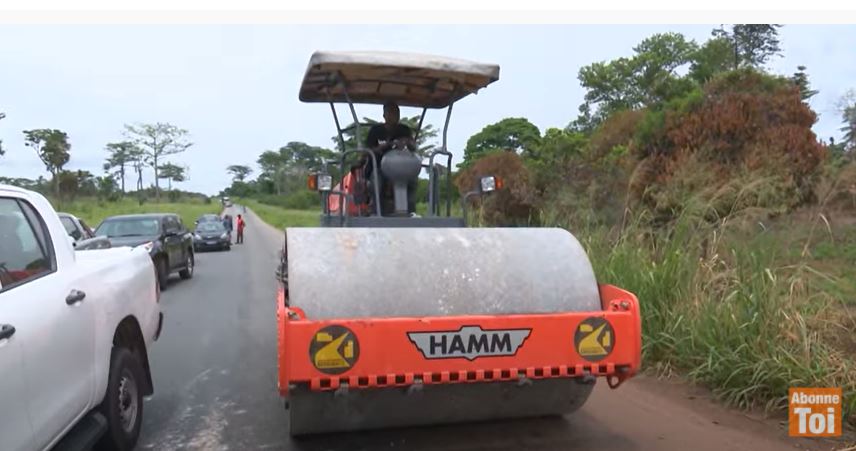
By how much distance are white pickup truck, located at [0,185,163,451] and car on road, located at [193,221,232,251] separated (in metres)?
21.8

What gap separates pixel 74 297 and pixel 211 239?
76.3 feet

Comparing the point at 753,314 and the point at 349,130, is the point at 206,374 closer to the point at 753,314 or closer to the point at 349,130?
the point at 349,130

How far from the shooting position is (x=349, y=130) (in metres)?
6.55

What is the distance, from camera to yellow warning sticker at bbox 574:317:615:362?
12.7 feet

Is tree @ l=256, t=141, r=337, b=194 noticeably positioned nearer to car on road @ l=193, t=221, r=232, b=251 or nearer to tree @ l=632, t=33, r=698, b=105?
tree @ l=632, t=33, r=698, b=105

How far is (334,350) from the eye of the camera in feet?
11.7

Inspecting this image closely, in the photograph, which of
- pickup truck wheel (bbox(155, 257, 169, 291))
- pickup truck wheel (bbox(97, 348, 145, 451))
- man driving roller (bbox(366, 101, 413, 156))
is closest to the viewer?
pickup truck wheel (bbox(97, 348, 145, 451))

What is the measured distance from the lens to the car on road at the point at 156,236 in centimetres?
1345

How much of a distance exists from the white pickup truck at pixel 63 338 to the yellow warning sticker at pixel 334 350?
1.26m

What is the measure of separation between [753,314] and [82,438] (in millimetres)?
4911

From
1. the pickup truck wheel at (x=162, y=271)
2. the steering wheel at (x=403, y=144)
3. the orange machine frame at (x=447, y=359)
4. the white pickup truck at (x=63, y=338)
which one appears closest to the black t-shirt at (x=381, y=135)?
the steering wheel at (x=403, y=144)

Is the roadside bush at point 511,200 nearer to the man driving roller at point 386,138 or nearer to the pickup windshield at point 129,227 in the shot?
the man driving roller at point 386,138

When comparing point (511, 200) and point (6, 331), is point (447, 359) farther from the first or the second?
point (511, 200)

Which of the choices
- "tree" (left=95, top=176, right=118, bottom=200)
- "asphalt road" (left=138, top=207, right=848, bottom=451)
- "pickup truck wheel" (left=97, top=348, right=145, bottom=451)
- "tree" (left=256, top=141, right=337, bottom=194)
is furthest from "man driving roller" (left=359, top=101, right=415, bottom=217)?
"tree" (left=256, top=141, right=337, bottom=194)
